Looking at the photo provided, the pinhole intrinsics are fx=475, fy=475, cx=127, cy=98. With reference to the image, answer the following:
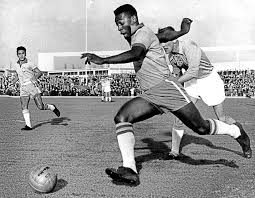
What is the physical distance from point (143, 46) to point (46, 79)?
57.5m

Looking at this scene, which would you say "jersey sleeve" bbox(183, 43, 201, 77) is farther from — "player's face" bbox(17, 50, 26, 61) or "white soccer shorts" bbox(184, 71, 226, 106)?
"player's face" bbox(17, 50, 26, 61)

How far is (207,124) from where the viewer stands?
6695mm

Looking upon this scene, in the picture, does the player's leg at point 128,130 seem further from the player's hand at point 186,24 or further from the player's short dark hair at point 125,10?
the player's hand at point 186,24

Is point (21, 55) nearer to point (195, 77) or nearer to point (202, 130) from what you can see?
point (195, 77)

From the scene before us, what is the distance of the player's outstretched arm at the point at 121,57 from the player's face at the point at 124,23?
0.94ft

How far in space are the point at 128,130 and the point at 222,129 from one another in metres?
1.62

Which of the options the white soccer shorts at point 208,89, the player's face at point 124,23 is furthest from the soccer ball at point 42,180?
the white soccer shorts at point 208,89

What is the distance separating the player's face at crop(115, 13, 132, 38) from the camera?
610 cm

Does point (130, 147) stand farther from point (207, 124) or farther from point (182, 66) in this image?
point (182, 66)

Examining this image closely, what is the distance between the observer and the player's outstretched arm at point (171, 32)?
715cm

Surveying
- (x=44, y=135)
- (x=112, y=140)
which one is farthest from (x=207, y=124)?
(x=44, y=135)

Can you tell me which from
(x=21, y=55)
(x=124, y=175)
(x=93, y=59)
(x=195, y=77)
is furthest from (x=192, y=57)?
(x=21, y=55)

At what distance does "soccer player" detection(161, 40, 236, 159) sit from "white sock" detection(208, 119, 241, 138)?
1.84 ft

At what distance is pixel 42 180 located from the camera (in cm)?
547
